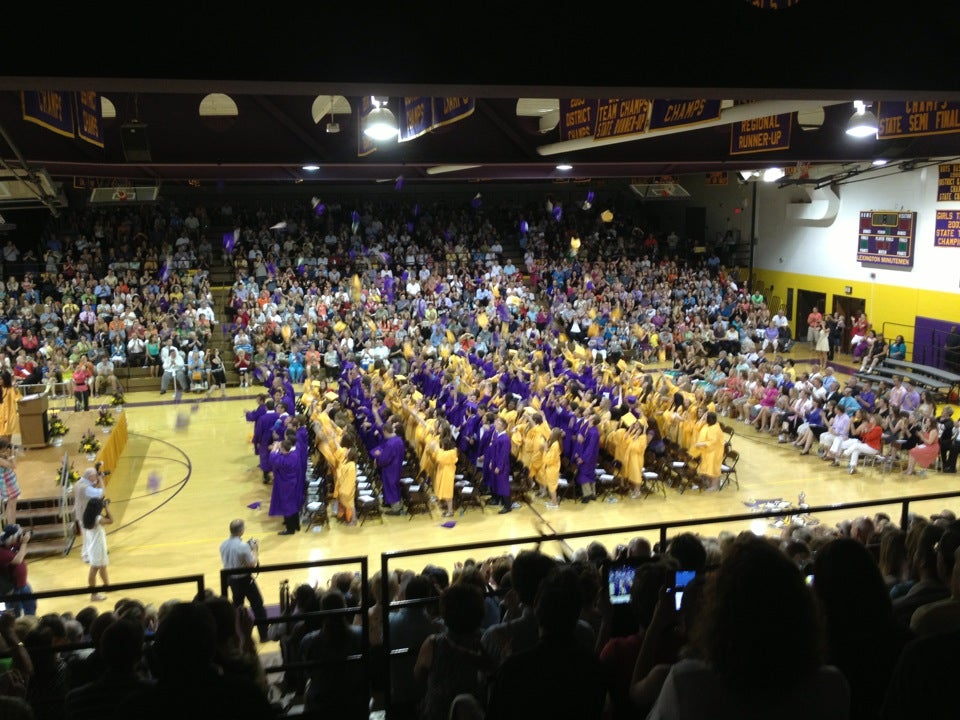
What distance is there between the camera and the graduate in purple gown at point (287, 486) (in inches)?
453

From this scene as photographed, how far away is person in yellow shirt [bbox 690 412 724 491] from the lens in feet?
43.2

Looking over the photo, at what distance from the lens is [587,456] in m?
12.9

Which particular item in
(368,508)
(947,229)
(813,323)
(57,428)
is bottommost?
(368,508)

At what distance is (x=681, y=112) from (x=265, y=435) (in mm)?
8581

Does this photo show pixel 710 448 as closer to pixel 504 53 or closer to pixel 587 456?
pixel 587 456

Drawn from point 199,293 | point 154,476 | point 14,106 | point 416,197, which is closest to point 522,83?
point 14,106

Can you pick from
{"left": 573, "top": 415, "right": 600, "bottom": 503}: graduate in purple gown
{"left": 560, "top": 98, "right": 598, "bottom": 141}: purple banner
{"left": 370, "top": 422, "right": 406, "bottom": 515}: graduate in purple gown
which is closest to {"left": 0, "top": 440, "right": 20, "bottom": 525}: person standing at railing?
{"left": 370, "top": 422, "right": 406, "bottom": 515}: graduate in purple gown

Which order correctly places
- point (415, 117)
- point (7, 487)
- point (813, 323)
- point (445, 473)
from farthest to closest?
point (813, 323) < point (445, 473) < point (7, 487) < point (415, 117)

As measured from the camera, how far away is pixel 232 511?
494 inches

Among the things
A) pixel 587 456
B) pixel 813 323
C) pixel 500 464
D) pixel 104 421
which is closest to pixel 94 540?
pixel 500 464

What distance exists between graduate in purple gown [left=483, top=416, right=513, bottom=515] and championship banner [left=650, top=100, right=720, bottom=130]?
4.96 metres

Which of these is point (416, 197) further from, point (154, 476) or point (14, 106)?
point (14, 106)

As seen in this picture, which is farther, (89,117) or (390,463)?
(390,463)

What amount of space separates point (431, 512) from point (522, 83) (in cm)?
953
